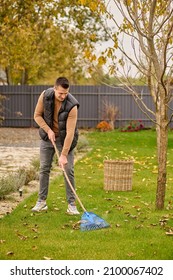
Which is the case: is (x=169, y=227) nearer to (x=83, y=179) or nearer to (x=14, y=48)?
(x=83, y=179)

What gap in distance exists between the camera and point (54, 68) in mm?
41219

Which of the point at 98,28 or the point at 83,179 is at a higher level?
the point at 98,28

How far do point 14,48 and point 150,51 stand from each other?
18.1m

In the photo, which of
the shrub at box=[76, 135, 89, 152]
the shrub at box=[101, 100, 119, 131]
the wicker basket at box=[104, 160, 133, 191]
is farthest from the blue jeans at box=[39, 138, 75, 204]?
the shrub at box=[101, 100, 119, 131]

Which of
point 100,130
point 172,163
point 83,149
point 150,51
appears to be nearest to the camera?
point 150,51

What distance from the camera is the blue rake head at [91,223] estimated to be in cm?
785

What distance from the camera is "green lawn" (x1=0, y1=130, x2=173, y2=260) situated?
680cm

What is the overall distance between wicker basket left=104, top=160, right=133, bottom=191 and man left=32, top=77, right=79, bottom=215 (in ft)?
7.88

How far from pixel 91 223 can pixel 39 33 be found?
849 inches

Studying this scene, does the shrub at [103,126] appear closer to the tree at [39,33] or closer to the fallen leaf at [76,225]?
the tree at [39,33]

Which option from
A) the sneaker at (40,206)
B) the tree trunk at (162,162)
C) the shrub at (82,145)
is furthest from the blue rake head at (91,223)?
the shrub at (82,145)

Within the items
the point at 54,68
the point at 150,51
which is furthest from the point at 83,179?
the point at 54,68

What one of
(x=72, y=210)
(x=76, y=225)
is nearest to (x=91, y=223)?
(x=76, y=225)

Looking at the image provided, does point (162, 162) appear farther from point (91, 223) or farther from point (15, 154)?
point (15, 154)
